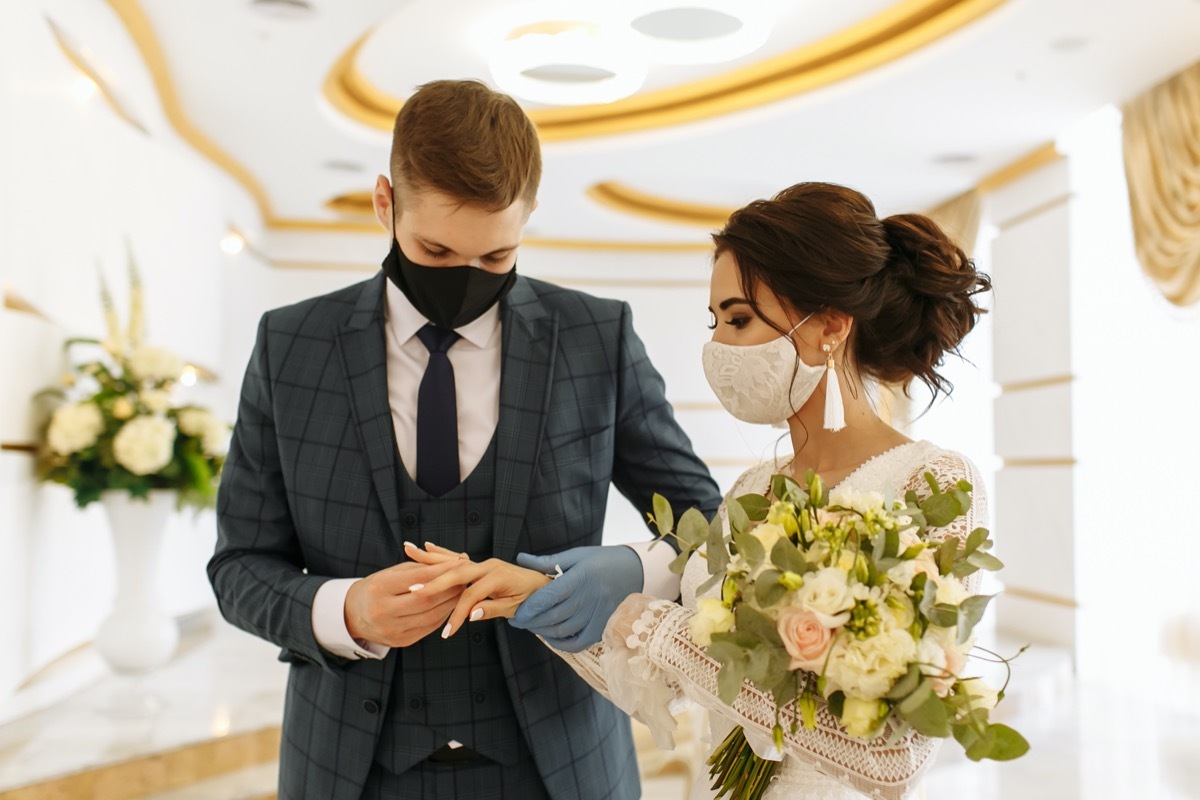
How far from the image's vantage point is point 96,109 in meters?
5.23

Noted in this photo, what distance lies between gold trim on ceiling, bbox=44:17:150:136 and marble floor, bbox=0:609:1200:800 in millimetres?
2769

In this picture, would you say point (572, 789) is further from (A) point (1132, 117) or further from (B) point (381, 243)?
(B) point (381, 243)

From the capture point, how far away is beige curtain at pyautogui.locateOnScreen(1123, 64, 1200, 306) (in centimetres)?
646

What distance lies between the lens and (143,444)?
4262 mm

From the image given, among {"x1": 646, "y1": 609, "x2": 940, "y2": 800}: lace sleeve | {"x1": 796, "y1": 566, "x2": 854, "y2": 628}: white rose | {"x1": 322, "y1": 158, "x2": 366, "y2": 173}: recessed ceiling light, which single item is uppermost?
{"x1": 322, "y1": 158, "x2": 366, "y2": 173}: recessed ceiling light

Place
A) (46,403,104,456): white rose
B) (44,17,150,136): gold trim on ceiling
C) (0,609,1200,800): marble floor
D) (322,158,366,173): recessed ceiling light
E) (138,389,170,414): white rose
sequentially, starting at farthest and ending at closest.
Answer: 1. (322,158,366,173): recessed ceiling light
2. (44,17,150,136): gold trim on ceiling
3. (138,389,170,414): white rose
4. (46,403,104,456): white rose
5. (0,609,1200,800): marble floor

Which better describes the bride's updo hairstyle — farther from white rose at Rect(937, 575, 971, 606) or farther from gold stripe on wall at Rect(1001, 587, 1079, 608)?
gold stripe on wall at Rect(1001, 587, 1079, 608)

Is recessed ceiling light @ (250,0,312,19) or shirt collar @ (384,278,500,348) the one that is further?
recessed ceiling light @ (250,0,312,19)

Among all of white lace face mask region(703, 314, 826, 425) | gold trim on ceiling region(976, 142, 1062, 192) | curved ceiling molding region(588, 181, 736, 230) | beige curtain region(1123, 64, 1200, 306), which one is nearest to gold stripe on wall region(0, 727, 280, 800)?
white lace face mask region(703, 314, 826, 425)

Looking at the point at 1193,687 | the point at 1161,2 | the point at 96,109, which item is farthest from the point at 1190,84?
the point at 96,109

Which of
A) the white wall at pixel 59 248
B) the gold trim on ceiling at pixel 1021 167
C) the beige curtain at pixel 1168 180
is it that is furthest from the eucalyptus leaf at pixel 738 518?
the gold trim on ceiling at pixel 1021 167

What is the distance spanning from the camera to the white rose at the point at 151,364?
4488 mm

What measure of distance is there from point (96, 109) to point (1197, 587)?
658 cm

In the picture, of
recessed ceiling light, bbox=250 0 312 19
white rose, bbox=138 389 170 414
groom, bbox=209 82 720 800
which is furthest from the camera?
recessed ceiling light, bbox=250 0 312 19
